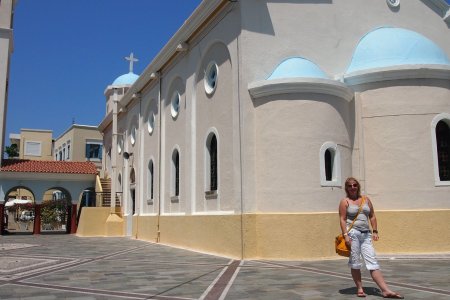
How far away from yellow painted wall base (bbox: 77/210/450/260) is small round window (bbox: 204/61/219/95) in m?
4.29

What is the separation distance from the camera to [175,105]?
61.0ft

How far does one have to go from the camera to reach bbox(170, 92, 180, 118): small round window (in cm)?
1838

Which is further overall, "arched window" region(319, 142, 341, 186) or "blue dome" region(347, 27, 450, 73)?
"blue dome" region(347, 27, 450, 73)

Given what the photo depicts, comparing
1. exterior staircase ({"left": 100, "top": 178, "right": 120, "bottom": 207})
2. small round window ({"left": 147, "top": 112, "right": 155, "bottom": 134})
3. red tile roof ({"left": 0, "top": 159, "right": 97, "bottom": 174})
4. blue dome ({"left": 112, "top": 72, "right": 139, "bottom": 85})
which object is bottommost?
exterior staircase ({"left": 100, "top": 178, "right": 120, "bottom": 207})

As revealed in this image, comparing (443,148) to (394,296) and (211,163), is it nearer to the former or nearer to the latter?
(211,163)

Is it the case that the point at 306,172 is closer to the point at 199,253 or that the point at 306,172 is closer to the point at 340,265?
the point at 340,265

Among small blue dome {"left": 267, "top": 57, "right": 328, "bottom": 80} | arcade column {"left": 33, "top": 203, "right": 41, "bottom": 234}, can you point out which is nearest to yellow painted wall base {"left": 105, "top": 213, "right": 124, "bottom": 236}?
arcade column {"left": 33, "top": 203, "right": 41, "bottom": 234}

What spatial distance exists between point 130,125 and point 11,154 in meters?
42.5

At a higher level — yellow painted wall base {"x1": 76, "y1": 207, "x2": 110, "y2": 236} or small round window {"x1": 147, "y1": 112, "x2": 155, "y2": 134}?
small round window {"x1": 147, "y1": 112, "x2": 155, "y2": 134}

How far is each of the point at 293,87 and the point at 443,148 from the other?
4662 mm

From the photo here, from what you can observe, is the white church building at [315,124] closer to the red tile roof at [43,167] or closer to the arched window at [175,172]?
the arched window at [175,172]

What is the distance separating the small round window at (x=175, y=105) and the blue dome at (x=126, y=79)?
14986 millimetres

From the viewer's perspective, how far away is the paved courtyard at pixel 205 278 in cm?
734

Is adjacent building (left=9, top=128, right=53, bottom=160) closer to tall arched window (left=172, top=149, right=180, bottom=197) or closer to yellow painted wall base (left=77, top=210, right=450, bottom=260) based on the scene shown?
tall arched window (left=172, top=149, right=180, bottom=197)
